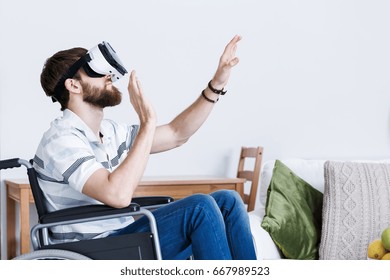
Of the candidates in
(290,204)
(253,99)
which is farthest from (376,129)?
(290,204)

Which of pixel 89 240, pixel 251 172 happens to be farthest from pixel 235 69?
pixel 89 240

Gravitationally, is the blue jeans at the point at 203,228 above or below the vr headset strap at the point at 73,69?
below

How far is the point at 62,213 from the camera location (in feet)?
5.27

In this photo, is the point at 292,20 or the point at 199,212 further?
the point at 292,20

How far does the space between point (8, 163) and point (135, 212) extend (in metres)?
0.36

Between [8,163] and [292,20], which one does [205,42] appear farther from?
[8,163]

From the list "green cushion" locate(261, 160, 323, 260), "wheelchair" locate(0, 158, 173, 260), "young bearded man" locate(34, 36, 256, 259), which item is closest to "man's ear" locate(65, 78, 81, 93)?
"young bearded man" locate(34, 36, 256, 259)

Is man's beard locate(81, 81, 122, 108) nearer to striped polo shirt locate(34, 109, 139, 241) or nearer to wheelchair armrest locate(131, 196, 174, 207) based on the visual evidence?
striped polo shirt locate(34, 109, 139, 241)

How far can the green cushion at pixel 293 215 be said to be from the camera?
2.44 meters

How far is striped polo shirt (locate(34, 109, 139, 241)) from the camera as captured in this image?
5.57 ft

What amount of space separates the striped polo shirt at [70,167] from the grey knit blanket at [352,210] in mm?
896

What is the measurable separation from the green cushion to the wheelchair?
2.86 ft

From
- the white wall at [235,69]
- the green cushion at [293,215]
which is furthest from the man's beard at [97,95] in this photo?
the white wall at [235,69]

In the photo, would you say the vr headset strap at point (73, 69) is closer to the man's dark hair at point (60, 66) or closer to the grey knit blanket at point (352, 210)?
the man's dark hair at point (60, 66)
